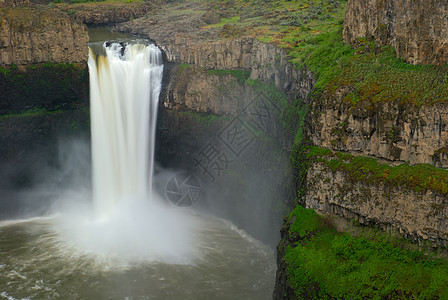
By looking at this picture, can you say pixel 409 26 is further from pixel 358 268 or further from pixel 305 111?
pixel 358 268

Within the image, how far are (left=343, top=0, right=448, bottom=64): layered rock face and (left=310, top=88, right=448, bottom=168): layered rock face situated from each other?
2525 millimetres

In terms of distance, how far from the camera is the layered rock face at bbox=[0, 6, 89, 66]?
1208 inches

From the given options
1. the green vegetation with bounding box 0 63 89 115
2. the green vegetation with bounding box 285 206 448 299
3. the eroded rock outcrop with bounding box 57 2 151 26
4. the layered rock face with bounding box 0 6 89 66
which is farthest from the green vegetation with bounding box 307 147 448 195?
the eroded rock outcrop with bounding box 57 2 151 26

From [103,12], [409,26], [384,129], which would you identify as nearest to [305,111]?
[384,129]

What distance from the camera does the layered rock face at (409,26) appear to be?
58.0 ft

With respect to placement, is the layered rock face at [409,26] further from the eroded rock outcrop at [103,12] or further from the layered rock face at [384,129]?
the eroded rock outcrop at [103,12]

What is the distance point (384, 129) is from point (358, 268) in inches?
202

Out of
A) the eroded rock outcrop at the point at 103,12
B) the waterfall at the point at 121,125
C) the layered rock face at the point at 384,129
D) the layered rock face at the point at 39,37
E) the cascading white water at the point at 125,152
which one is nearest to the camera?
the layered rock face at the point at 384,129

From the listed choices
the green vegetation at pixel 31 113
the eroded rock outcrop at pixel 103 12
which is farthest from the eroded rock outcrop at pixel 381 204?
the eroded rock outcrop at pixel 103 12

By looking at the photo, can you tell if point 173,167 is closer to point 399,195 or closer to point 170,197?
point 170,197

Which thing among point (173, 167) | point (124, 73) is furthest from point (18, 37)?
point (173, 167)

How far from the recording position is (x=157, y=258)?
81.9 ft

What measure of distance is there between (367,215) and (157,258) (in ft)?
37.8

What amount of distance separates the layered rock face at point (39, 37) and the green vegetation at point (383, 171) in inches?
766
